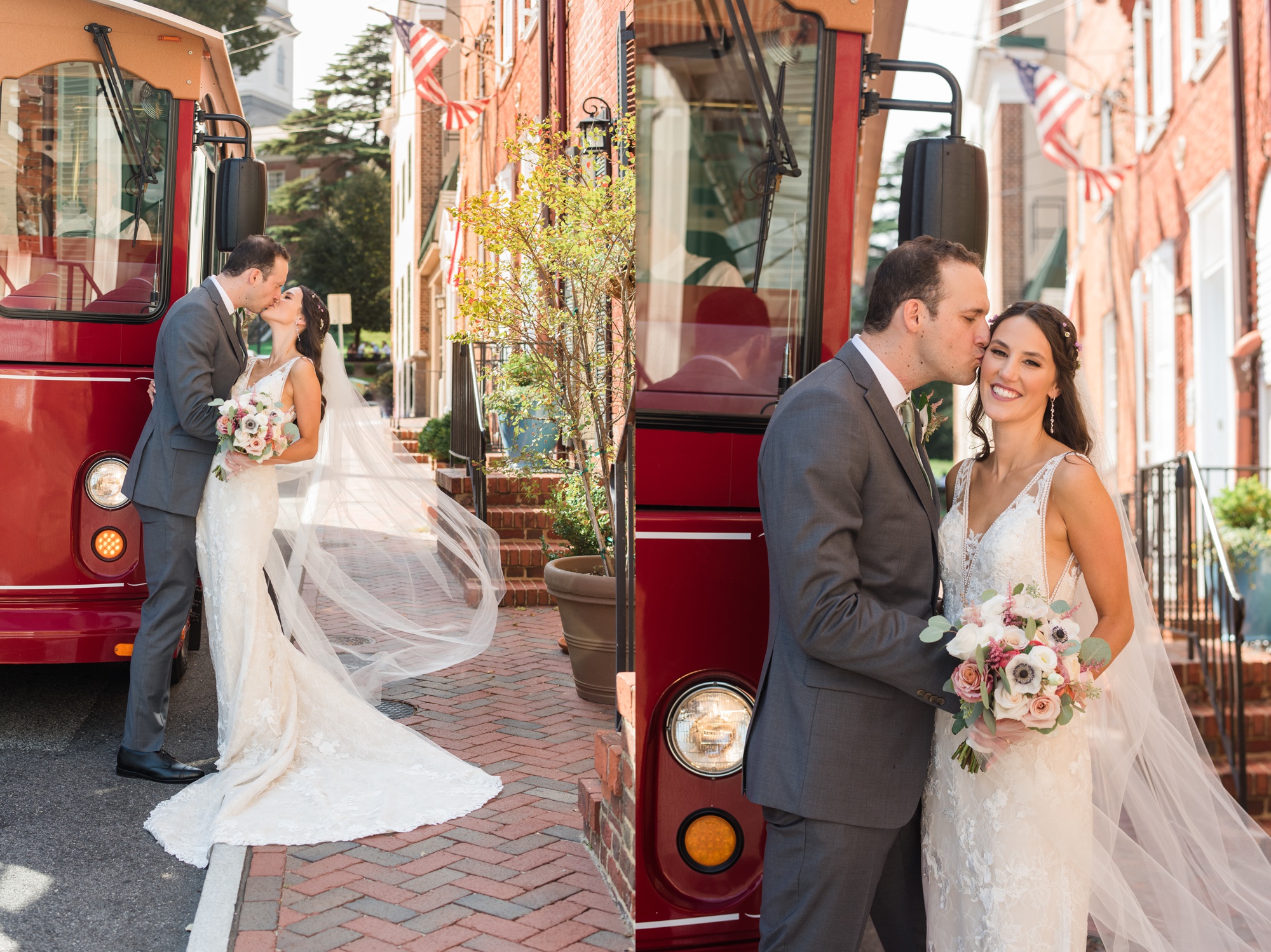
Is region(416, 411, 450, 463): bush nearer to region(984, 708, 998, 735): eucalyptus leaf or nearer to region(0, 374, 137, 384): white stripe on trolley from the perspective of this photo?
region(0, 374, 137, 384): white stripe on trolley

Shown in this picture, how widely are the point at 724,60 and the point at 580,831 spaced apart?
Result: 10.2ft

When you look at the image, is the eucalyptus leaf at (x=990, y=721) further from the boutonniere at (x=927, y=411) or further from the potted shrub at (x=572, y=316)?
the potted shrub at (x=572, y=316)

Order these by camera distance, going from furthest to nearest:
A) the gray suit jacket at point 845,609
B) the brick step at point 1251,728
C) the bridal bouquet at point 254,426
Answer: the brick step at point 1251,728 → the bridal bouquet at point 254,426 → the gray suit jacket at point 845,609

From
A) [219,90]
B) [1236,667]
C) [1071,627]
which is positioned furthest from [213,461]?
[1236,667]

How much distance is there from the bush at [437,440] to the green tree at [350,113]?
3326 cm

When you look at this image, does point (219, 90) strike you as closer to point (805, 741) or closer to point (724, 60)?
point (724, 60)

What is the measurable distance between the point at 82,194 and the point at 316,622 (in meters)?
2.36

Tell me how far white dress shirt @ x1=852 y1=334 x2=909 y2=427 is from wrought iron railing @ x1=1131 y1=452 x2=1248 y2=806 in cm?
470

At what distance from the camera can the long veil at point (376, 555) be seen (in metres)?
6.09

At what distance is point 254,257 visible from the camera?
5.26 meters

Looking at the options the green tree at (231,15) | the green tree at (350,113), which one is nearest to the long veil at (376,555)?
the green tree at (231,15)

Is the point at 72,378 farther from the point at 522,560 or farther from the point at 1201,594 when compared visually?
the point at 1201,594

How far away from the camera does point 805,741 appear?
239 centimetres

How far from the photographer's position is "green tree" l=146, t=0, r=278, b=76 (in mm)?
23578
